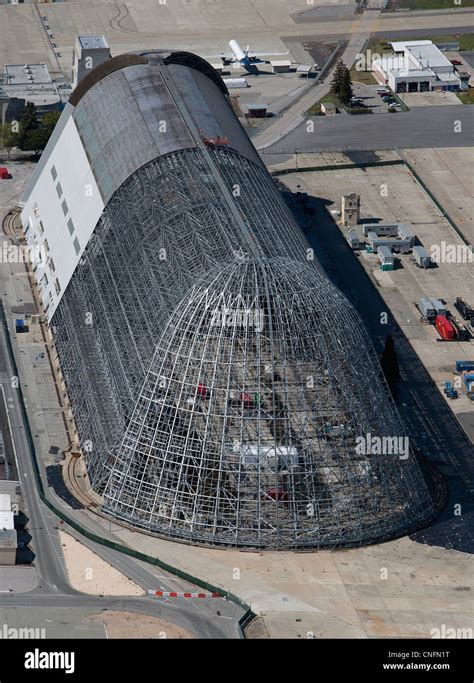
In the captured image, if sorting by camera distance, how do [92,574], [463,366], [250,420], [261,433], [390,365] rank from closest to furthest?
[92,574], [261,433], [250,420], [390,365], [463,366]

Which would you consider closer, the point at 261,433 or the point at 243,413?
the point at 261,433

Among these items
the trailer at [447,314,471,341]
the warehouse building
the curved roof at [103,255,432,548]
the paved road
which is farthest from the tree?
the paved road

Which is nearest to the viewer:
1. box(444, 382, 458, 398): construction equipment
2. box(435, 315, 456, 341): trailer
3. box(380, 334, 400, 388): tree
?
box(444, 382, 458, 398): construction equipment

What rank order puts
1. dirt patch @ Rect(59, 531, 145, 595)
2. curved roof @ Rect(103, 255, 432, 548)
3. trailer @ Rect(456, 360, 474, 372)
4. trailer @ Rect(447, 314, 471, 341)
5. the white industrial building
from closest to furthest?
dirt patch @ Rect(59, 531, 145, 595) → the white industrial building → curved roof @ Rect(103, 255, 432, 548) → trailer @ Rect(456, 360, 474, 372) → trailer @ Rect(447, 314, 471, 341)

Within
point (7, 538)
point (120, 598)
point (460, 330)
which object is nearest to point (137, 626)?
point (120, 598)

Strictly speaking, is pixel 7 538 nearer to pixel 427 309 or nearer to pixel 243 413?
pixel 243 413

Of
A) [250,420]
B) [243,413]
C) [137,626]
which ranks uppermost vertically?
[243,413]

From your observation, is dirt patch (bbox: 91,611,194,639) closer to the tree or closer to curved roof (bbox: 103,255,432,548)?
curved roof (bbox: 103,255,432,548)
